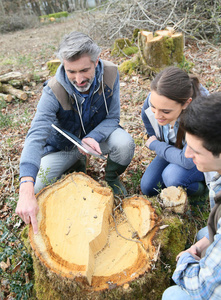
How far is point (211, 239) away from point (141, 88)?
3.76 metres

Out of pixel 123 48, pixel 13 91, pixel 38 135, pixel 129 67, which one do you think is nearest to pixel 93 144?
pixel 38 135

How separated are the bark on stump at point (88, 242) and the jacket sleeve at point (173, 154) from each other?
55 cm

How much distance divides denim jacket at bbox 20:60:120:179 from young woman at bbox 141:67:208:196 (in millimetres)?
416

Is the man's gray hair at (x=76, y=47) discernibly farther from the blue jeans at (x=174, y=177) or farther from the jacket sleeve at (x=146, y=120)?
the blue jeans at (x=174, y=177)

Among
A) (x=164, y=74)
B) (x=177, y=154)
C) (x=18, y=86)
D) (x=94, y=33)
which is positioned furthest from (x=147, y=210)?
(x=94, y=33)

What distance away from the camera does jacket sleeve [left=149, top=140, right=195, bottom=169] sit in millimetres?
2129

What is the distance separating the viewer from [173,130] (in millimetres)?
2314

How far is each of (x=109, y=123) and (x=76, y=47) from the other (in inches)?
33.5

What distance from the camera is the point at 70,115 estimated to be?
246 cm

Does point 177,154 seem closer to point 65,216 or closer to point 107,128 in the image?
point 107,128

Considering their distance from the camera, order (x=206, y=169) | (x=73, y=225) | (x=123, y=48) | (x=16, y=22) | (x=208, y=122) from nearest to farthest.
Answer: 1. (x=208, y=122)
2. (x=206, y=169)
3. (x=73, y=225)
4. (x=123, y=48)
5. (x=16, y=22)

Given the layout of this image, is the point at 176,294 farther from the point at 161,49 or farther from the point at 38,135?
the point at 161,49

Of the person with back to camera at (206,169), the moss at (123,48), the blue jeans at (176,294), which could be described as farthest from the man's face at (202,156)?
the moss at (123,48)

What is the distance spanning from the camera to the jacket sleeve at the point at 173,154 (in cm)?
213
